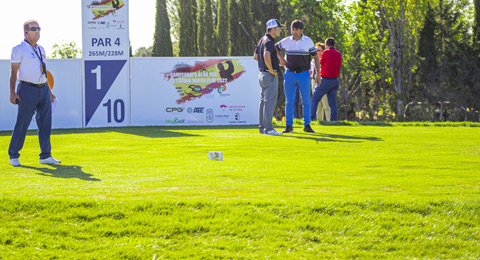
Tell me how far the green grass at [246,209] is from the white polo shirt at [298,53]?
4770 millimetres

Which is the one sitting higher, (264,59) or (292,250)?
(264,59)

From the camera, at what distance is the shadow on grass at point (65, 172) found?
729 cm

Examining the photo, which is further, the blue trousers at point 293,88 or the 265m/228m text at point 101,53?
the 265m/228m text at point 101,53

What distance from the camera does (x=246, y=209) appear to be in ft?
17.6

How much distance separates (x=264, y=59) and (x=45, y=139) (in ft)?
15.8

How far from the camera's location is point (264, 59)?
12469mm

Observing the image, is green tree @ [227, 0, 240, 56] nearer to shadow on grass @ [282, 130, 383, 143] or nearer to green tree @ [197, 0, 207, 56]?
green tree @ [197, 0, 207, 56]

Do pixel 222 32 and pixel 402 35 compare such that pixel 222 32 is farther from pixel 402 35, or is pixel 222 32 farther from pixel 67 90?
pixel 67 90

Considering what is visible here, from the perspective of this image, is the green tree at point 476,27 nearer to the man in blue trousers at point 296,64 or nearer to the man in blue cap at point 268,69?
the man in blue trousers at point 296,64

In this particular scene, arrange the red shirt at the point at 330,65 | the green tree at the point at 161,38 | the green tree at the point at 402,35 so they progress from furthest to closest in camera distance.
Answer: the green tree at the point at 161,38, the green tree at the point at 402,35, the red shirt at the point at 330,65

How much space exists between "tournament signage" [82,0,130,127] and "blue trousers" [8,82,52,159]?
912cm

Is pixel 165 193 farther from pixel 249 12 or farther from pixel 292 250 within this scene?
pixel 249 12

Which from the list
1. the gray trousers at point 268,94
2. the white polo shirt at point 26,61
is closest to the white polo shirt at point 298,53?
the gray trousers at point 268,94

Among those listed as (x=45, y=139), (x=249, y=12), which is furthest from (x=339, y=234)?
(x=249, y=12)
